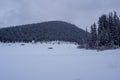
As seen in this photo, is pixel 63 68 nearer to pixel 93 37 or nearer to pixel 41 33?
pixel 93 37


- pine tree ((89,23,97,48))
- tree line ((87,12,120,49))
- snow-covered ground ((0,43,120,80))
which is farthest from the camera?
pine tree ((89,23,97,48))

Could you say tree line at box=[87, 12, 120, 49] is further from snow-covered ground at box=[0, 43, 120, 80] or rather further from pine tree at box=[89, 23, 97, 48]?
snow-covered ground at box=[0, 43, 120, 80]

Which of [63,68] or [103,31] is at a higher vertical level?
[103,31]

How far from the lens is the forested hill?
149 m

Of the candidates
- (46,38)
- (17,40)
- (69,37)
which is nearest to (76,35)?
(69,37)

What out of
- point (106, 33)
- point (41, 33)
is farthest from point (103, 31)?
point (41, 33)

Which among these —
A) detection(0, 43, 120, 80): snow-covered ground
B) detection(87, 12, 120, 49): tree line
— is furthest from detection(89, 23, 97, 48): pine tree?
detection(0, 43, 120, 80): snow-covered ground

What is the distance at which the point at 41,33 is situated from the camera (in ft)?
520

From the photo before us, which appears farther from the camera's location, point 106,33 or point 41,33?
point 41,33

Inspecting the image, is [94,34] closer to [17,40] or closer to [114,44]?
[114,44]

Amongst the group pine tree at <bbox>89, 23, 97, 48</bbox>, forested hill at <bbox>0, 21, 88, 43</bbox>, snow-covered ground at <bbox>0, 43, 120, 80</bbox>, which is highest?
forested hill at <bbox>0, 21, 88, 43</bbox>

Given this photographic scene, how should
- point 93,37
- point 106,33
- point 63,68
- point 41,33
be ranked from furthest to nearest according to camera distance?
point 41,33 < point 93,37 < point 106,33 < point 63,68

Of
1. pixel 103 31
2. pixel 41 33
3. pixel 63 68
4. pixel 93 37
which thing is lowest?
pixel 63 68

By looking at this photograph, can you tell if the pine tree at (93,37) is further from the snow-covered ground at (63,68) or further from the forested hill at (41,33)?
the forested hill at (41,33)
